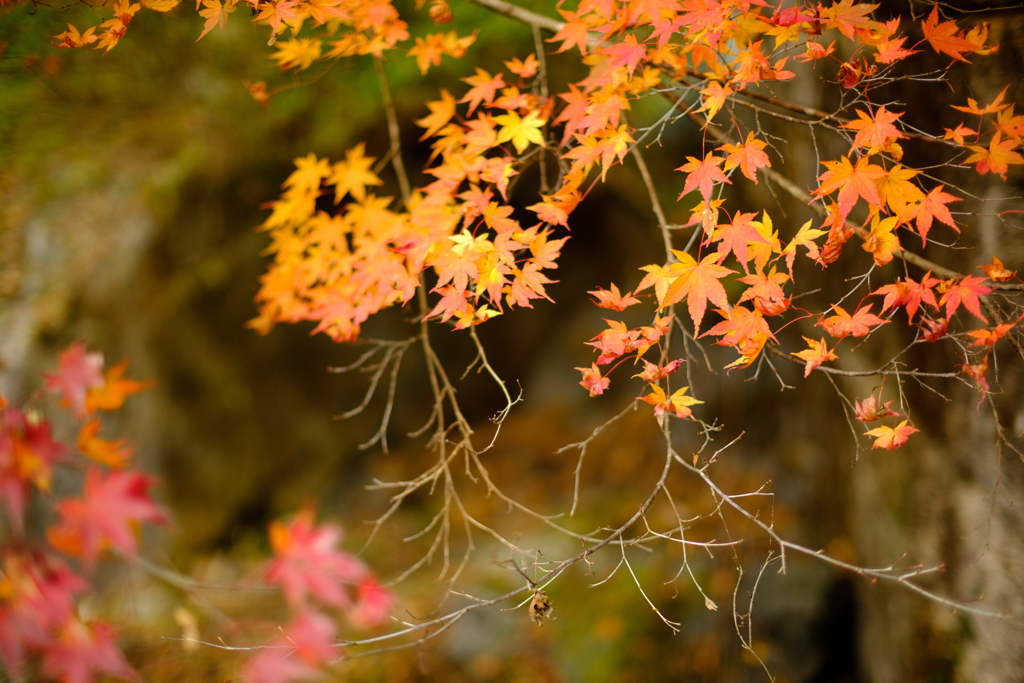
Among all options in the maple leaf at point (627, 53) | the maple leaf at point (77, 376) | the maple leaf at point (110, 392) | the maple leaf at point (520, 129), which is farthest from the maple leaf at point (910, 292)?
the maple leaf at point (77, 376)

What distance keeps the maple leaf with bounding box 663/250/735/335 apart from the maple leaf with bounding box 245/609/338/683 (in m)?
1.50

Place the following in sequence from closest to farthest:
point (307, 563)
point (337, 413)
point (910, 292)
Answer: point (910, 292)
point (307, 563)
point (337, 413)

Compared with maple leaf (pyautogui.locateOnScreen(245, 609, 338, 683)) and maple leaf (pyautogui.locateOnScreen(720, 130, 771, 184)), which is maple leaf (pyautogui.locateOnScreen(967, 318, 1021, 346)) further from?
maple leaf (pyautogui.locateOnScreen(245, 609, 338, 683))

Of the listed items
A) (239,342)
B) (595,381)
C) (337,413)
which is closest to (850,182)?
(595,381)

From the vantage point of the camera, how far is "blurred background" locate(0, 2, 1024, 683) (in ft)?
8.95

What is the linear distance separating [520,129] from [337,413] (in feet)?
13.2

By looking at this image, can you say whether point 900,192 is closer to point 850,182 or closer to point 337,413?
point 850,182

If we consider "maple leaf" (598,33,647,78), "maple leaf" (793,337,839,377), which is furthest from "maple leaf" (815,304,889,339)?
"maple leaf" (598,33,647,78)

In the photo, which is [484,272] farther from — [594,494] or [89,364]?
[594,494]

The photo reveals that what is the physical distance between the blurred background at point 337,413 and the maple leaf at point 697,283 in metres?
1.47

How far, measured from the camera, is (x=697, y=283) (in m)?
1.64

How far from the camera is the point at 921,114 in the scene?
2273mm

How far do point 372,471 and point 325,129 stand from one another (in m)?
3.68

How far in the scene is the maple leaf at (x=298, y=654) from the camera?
4.81ft
